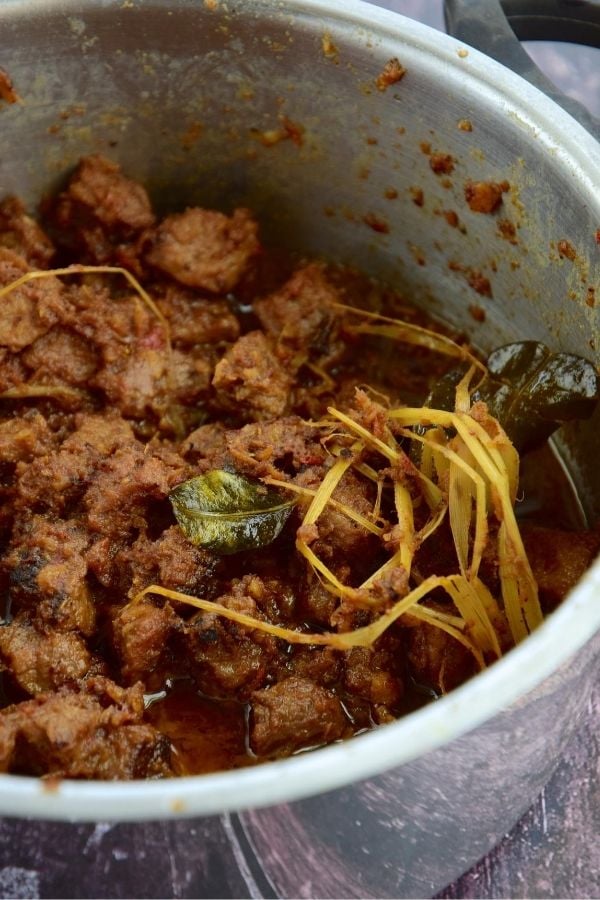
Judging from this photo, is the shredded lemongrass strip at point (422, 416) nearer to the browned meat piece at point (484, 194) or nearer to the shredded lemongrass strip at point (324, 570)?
the shredded lemongrass strip at point (324, 570)

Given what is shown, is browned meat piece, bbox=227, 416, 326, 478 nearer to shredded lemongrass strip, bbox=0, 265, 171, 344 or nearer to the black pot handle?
shredded lemongrass strip, bbox=0, 265, 171, 344

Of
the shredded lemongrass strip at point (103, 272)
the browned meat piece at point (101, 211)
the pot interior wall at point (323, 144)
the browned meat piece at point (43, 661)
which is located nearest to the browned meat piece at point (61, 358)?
the shredded lemongrass strip at point (103, 272)

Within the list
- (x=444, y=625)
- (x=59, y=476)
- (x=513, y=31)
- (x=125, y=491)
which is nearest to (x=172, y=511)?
(x=125, y=491)

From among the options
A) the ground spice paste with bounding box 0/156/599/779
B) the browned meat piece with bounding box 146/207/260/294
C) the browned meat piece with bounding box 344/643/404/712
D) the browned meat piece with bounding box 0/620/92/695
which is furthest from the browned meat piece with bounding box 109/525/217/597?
the browned meat piece with bounding box 146/207/260/294

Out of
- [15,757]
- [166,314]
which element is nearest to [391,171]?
[166,314]

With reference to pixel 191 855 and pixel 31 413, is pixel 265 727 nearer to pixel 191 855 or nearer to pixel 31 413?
pixel 191 855

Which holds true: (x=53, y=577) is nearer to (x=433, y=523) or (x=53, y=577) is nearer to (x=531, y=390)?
(x=433, y=523)
